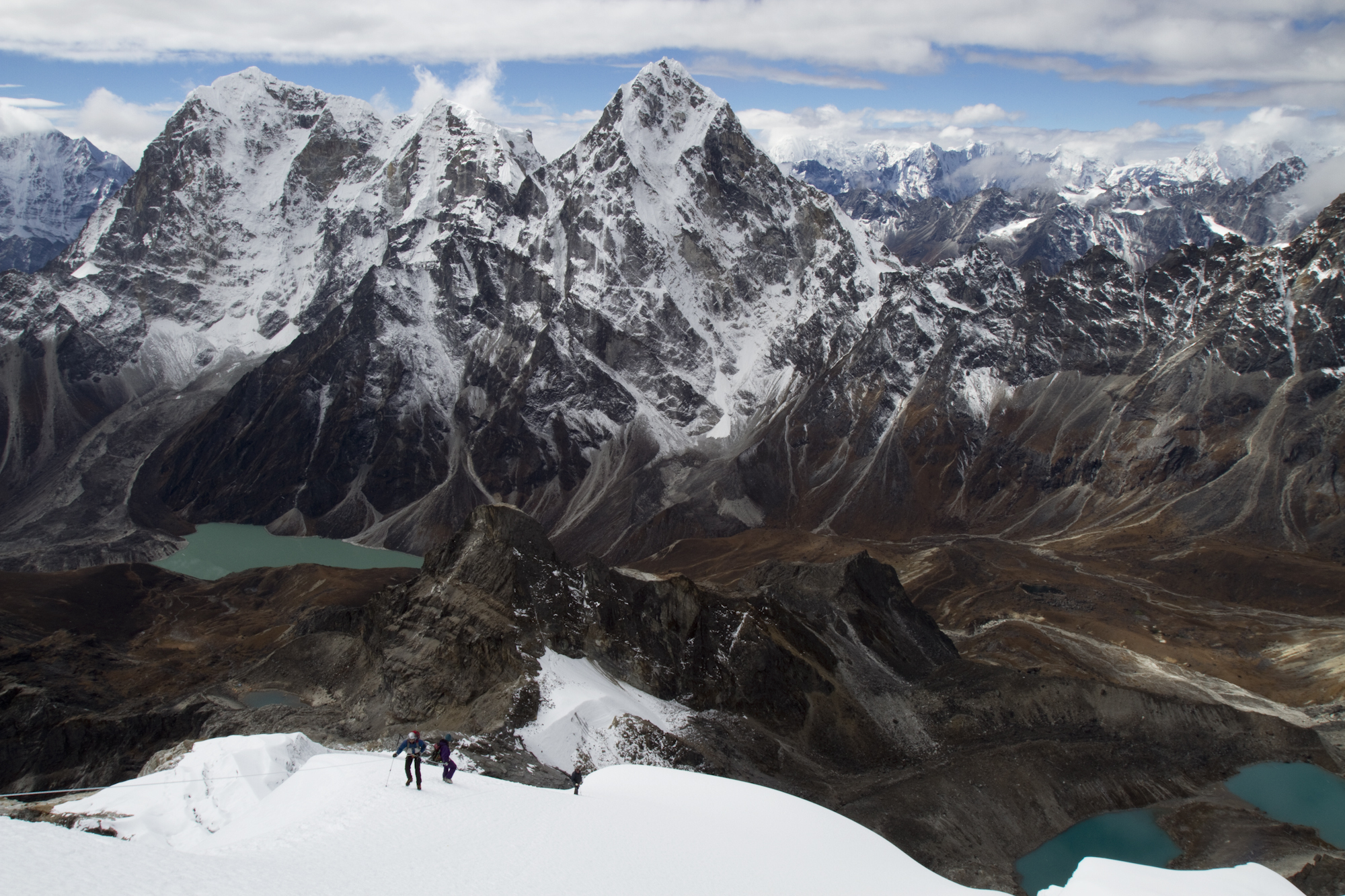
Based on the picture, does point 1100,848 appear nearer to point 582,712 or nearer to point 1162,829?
point 1162,829

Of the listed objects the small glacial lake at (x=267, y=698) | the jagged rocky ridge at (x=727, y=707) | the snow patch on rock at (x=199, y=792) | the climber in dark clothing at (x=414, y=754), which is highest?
the climber in dark clothing at (x=414, y=754)

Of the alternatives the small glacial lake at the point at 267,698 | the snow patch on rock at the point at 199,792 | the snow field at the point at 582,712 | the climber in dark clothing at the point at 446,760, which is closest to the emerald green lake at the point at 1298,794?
the snow field at the point at 582,712

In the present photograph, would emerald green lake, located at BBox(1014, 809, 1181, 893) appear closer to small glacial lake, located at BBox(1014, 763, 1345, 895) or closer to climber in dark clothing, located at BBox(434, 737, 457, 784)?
small glacial lake, located at BBox(1014, 763, 1345, 895)

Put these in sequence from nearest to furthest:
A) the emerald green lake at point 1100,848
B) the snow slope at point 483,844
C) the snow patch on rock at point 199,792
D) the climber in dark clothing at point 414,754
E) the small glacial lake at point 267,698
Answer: the snow slope at point 483,844 → the snow patch on rock at point 199,792 → the climber in dark clothing at point 414,754 → the emerald green lake at point 1100,848 → the small glacial lake at point 267,698

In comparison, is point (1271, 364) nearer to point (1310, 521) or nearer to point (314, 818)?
point (1310, 521)

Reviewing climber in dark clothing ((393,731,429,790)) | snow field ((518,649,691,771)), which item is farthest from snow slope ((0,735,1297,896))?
snow field ((518,649,691,771))

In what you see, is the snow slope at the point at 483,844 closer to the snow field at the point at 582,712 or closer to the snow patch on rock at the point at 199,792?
the snow patch on rock at the point at 199,792

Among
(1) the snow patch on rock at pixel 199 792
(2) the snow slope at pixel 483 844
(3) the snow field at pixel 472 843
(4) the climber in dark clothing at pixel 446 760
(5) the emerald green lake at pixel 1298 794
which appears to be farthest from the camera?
(5) the emerald green lake at pixel 1298 794
